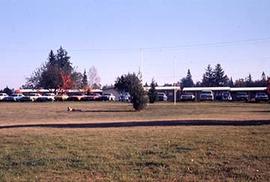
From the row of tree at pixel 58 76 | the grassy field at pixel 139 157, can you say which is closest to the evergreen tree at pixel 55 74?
the row of tree at pixel 58 76

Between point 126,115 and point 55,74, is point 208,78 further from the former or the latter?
point 126,115

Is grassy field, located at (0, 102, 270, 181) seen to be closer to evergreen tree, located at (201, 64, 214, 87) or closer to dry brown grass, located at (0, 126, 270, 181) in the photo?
dry brown grass, located at (0, 126, 270, 181)

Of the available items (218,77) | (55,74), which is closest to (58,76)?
(55,74)

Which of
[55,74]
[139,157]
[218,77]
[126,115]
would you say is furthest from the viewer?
[218,77]

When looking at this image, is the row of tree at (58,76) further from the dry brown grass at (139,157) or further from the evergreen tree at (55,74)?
the dry brown grass at (139,157)

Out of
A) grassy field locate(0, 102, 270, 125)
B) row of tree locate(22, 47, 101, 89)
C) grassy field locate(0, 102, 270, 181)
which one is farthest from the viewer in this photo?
row of tree locate(22, 47, 101, 89)

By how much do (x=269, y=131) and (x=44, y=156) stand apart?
853 cm

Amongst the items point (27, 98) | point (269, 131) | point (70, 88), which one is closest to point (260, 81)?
point (70, 88)

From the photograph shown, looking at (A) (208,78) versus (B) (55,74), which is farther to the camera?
(A) (208,78)

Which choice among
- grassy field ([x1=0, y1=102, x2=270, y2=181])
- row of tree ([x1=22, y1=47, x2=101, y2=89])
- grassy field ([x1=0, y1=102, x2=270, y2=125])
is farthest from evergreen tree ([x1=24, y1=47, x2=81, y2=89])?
grassy field ([x1=0, y1=102, x2=270, y2=181])

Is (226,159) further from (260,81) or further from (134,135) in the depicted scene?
(260,81)

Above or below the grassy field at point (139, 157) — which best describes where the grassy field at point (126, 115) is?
above

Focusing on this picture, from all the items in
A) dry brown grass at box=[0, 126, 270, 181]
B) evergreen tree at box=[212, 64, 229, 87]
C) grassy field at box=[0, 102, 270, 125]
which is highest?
evergreen tree at box=[212, 64, 229, 87]

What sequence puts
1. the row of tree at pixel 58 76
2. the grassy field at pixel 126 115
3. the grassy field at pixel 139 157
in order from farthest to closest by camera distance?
1. the row of tree at pixel 58 76
2. the grassy field at pixel 126 115
3. the grassy field at pixel 139 157
